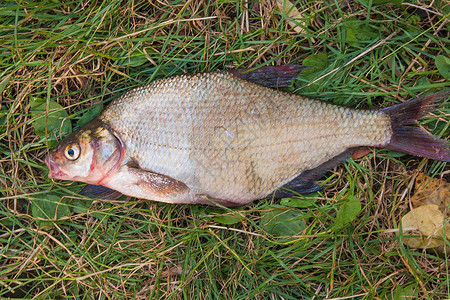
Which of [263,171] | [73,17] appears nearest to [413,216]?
[263,171]

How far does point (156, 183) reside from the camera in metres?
2.54

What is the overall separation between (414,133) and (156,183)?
201 cm

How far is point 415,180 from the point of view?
8.86 feet

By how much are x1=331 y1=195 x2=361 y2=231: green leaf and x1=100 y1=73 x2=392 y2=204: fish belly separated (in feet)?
1.31

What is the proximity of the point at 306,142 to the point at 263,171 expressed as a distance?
0.40 metres

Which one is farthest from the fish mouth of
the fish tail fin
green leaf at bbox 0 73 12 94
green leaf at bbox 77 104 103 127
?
the fish tail fin

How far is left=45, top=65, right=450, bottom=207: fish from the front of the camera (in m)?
2.54

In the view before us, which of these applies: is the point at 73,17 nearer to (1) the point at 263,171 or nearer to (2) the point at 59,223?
(2) the point at 59,223

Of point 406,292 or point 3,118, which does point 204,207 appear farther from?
point 3,118

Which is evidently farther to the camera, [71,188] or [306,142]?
[71,188]

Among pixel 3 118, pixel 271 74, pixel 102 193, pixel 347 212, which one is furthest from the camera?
pixel 3 118

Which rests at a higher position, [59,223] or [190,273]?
[59,223]

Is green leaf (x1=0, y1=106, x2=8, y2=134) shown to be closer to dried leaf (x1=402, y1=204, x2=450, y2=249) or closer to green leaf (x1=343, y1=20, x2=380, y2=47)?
green leaf (x1=343, y1=20, x2=380, y2=47)

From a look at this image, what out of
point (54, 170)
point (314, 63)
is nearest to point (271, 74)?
point (314, 63)
